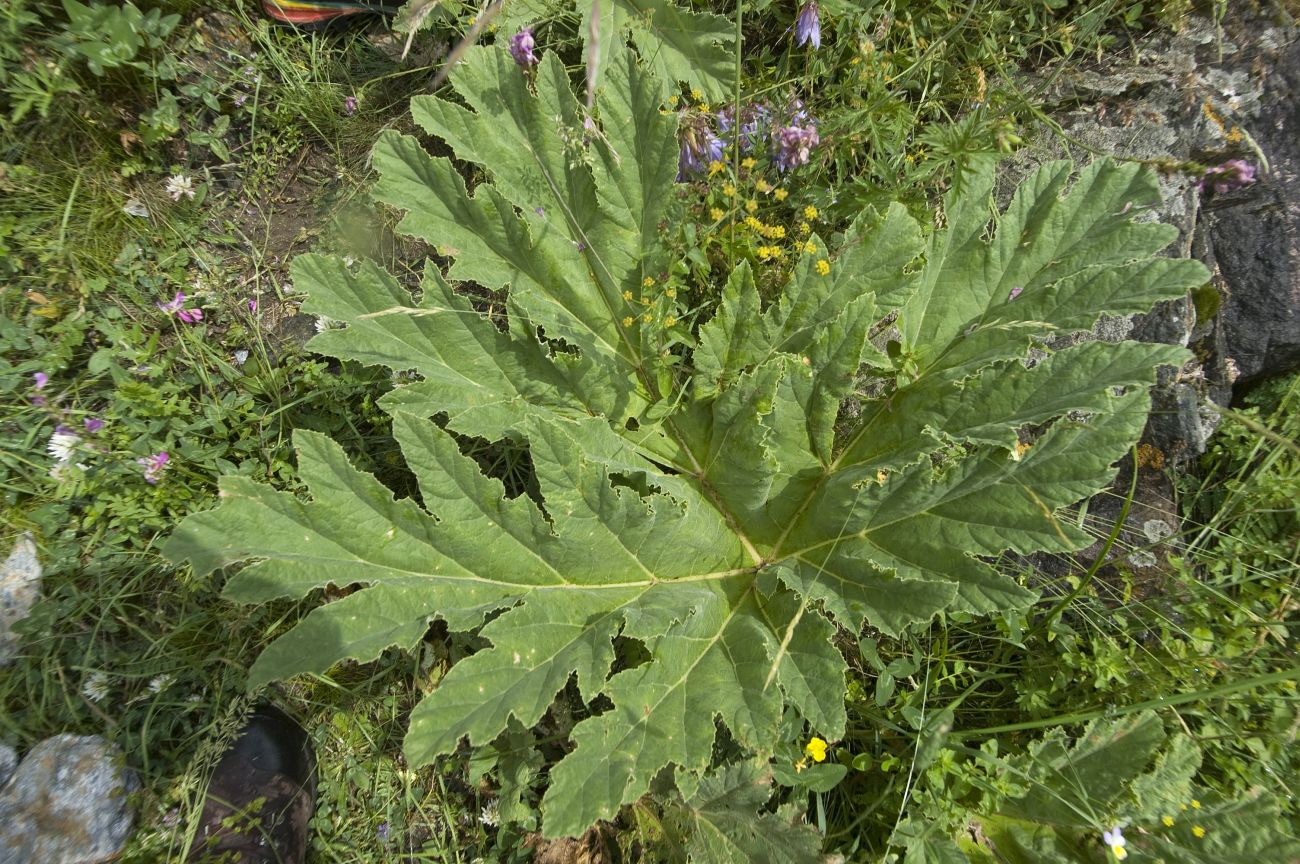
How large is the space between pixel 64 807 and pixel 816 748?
2894 millimetres

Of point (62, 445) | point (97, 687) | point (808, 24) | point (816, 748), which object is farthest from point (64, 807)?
point (808, 24)

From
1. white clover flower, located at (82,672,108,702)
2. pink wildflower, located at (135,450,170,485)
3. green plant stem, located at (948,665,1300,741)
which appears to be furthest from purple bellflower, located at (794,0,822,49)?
white clover flower, located at (82,672,108,702)

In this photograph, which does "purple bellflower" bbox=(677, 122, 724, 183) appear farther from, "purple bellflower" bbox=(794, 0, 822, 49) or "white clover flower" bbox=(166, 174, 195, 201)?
"white clover flower" bbox=(166, 174, 195, 201)

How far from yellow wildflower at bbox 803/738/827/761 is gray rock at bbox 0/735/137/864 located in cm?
269

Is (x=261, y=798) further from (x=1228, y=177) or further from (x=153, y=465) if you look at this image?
(x=1228, y=177)

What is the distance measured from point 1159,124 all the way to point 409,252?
343 cm

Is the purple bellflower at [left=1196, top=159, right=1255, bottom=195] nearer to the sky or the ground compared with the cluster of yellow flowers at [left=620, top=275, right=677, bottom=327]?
nearer to the sky

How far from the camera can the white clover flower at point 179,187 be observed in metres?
3.79

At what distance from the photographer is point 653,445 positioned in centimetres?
292

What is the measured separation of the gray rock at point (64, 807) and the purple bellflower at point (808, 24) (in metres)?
4.09

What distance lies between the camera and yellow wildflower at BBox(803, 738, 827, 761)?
2.79 meters

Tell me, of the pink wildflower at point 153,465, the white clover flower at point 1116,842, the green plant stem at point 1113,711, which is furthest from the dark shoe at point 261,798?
the white clover flower at point 1116,842

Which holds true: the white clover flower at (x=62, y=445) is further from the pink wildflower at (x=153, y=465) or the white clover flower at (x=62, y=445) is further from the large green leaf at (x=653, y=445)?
the large green leaf at (x=653, y=445)

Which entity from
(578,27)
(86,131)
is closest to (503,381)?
(578,27)
